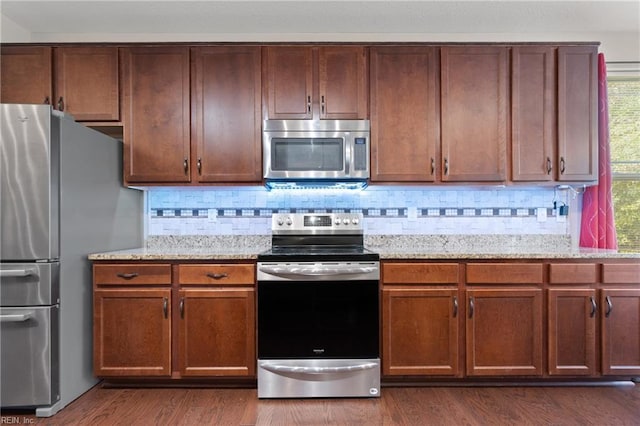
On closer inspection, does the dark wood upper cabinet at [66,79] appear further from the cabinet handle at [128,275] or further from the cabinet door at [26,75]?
the cabinet handle at [128,275]

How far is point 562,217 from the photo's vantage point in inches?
120

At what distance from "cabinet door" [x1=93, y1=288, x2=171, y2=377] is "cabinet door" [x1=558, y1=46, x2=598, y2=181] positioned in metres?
2.90

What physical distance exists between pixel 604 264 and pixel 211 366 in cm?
256

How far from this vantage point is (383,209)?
3.06 m

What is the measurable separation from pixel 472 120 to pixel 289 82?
1.33 m

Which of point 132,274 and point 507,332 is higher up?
point 132,274

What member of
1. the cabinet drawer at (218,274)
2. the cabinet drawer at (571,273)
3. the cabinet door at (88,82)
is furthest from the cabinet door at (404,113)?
the cabinet door at (88,82)

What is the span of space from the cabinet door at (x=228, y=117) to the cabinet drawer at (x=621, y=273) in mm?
2355

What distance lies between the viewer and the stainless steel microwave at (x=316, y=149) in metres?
2.64

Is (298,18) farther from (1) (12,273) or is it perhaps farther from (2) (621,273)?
(2) (621,273)

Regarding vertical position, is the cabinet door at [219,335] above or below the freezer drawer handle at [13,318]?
below

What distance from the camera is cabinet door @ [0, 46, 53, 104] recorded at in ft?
8.75

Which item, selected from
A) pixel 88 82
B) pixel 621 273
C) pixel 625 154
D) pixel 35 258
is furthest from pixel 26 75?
pixel 625 154

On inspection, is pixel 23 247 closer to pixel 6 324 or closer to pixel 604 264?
pixel 6 324
